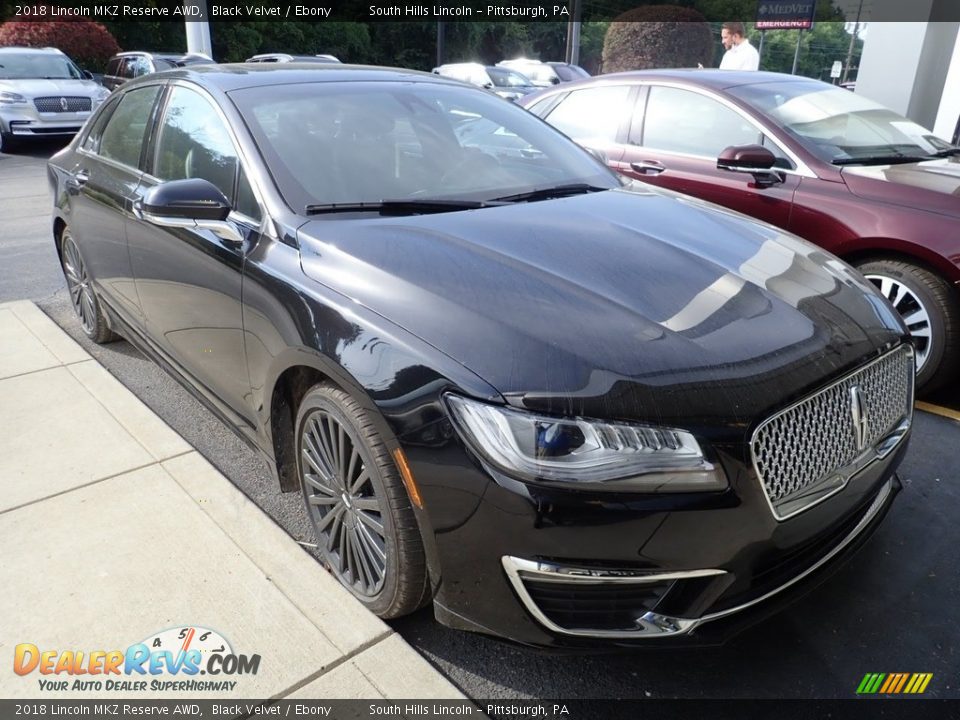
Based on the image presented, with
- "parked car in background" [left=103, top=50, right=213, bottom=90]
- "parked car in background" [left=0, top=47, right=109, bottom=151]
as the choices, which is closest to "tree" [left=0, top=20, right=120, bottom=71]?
"parked car in background" [left=103, top=50, right=213, bottom=90]

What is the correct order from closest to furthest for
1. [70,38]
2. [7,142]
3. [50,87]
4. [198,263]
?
[198,263] < [50,87] < [7,142] < [70,38]

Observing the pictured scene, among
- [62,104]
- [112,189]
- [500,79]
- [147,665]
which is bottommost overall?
[147,665]

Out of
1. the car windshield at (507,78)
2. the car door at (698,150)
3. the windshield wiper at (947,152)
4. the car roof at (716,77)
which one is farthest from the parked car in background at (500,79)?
the windshield wiper at (947,152)

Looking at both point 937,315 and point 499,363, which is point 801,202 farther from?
point 499,363

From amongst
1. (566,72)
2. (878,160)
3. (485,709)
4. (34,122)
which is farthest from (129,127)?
(566,72)

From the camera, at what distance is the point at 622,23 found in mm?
23500

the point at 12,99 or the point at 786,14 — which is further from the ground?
the point at 786,14

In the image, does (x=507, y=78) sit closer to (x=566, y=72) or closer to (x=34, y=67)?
(x=566, y=72)

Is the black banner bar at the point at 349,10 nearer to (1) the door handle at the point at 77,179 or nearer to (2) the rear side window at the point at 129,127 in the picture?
(2) the rear side window at the point at 129,127

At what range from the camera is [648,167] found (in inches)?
188

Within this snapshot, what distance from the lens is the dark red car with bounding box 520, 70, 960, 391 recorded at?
143 inches

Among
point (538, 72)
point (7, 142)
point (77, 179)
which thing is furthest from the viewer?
point (538, 72)

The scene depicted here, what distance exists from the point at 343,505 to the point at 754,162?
10.1 ft

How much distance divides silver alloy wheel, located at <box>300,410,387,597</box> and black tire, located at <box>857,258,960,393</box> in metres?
2.90
